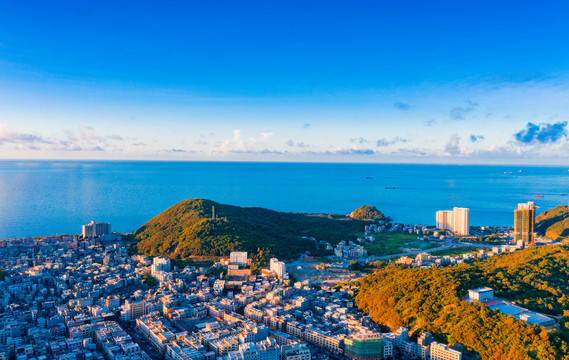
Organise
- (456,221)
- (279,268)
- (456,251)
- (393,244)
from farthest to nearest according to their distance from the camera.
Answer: (456,221), (393,244), (456,251), (279,268)

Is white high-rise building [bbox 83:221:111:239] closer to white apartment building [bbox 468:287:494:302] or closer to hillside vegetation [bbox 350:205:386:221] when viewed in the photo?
hillside vegetation [bbox 350:205:386:221]

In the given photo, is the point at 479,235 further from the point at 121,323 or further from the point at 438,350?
the point at 121,323

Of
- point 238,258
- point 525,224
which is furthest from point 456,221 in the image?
point 238,258

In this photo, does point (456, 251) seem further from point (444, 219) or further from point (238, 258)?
point (238, 258)

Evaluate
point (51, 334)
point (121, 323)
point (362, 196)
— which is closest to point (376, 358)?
point (121, 323)

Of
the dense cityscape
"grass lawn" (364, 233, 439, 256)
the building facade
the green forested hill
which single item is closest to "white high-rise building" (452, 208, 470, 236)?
the building facade
